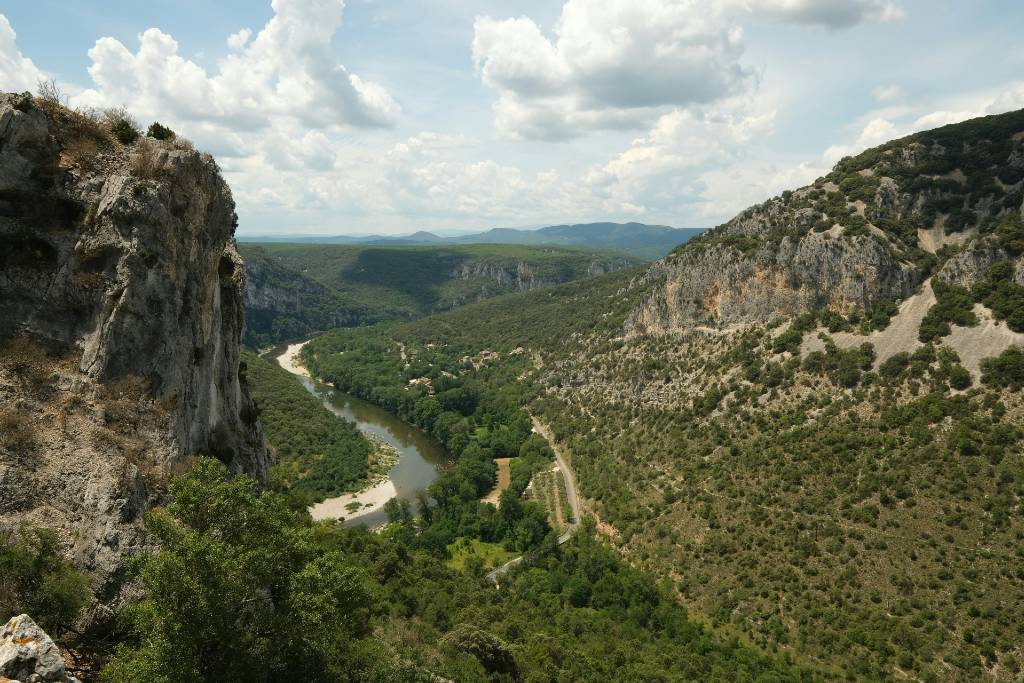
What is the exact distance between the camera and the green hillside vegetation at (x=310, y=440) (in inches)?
3169

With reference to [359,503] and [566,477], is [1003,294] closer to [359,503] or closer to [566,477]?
[566,477]

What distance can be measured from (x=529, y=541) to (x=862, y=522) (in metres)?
33.4

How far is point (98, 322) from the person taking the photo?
869 inches

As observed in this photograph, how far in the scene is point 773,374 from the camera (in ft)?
223

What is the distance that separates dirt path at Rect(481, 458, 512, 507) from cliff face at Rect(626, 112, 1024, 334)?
36.3 metres

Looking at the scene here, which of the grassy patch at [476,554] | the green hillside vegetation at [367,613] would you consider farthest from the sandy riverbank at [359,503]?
the grassy patch at [476,554]

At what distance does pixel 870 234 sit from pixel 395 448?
81722 mm

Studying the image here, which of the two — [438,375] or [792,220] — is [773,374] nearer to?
[792,220]

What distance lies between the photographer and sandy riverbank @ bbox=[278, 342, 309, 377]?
160 metres

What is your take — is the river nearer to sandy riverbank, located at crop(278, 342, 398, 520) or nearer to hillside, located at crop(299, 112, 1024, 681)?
sandy riverbank, located at crop(278, 342, 398, 520)

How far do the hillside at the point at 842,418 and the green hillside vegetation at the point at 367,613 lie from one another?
5.14m

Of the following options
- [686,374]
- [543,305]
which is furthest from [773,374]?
[543,305]

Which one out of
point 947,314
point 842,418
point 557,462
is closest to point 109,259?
point 842,418

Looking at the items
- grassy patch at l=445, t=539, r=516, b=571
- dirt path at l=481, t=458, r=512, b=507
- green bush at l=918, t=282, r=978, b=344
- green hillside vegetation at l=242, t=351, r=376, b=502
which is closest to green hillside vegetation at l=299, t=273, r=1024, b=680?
green bush at l=918, t=282, r=978, b=344
